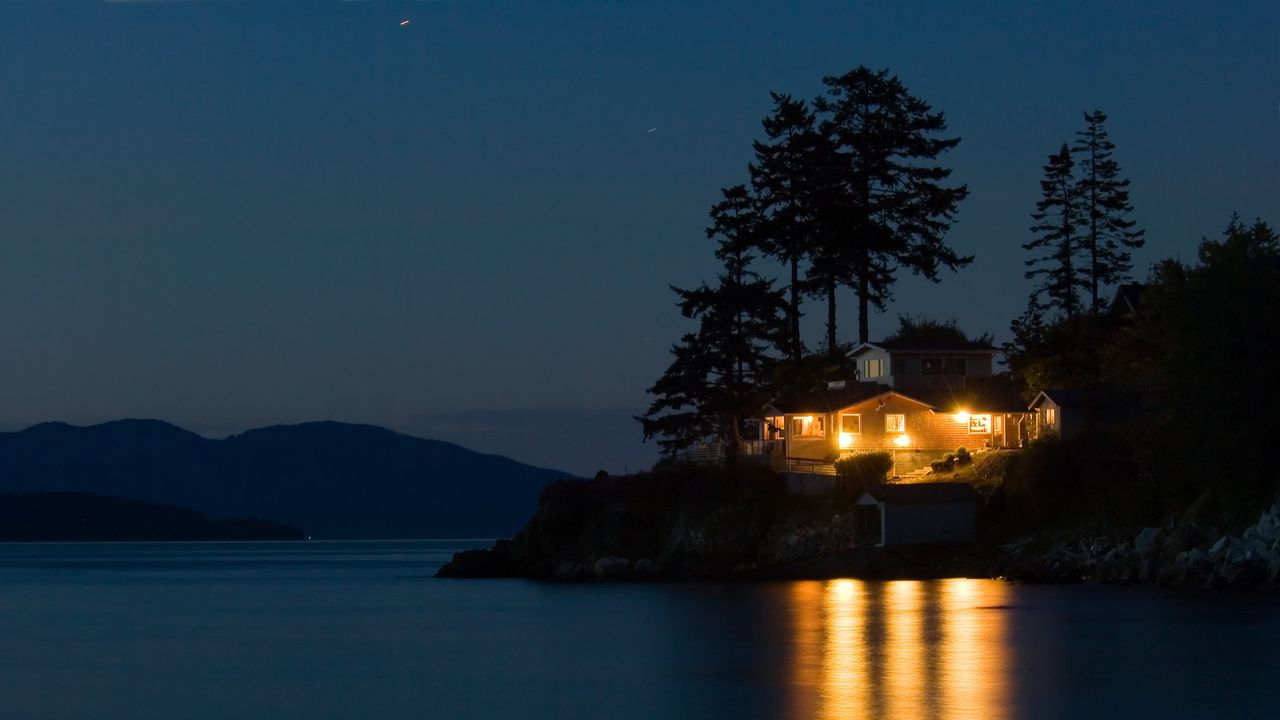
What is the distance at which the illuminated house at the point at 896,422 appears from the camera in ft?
255

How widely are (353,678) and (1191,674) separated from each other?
20856mm

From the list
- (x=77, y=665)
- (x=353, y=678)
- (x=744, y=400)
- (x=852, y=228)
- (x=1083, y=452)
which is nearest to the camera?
(x=353, y=678)

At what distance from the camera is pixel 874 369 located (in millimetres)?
83750

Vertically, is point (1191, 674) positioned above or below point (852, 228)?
below

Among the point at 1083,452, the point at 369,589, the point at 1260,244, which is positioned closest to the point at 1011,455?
the point at 1083,452

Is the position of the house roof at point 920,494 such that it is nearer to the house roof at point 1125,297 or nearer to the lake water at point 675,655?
the lake water at point 675,655

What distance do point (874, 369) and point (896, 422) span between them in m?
6.30

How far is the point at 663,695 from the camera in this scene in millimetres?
36688

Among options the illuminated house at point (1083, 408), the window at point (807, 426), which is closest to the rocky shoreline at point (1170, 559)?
the illuminated house at point (1083, 408)

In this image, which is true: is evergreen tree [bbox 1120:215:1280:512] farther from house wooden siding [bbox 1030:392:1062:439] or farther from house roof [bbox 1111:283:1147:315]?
house roof [bbox 1111:283:1147:315]

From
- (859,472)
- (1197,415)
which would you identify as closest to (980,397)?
(859,472)

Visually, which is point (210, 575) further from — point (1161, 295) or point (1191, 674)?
point (1191, 674)

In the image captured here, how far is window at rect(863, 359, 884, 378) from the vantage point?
8300 centimetres

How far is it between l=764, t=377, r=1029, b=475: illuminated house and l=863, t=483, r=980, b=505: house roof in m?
8.97
